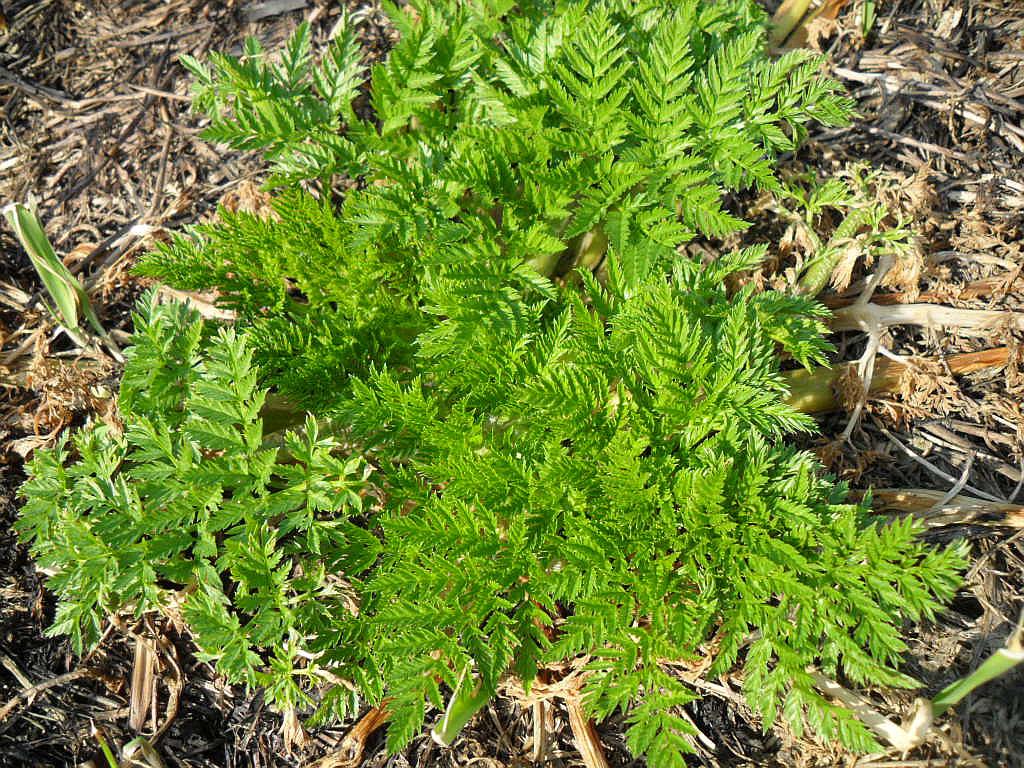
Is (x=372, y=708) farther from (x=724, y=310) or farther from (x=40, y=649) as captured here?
(x=724, y=310)

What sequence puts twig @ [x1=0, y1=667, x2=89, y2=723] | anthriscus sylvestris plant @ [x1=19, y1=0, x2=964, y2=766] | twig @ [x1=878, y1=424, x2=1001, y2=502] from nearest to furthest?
anthriscus sylvestris plant @ [x1=19, y1=0, x2=964, y2=766]
twig @ [x1=878, y1=424, x2=1001, y2=502]
twig @ [x1=0, y1=667, x2=89, y2=723]

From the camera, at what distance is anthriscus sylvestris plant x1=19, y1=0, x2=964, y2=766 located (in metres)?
2.20

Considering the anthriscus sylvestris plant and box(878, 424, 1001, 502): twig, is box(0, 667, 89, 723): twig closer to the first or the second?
the anthriscus sylvestris plant

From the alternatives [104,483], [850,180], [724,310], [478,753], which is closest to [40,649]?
[104,483]

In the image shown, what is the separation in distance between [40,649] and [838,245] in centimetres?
355

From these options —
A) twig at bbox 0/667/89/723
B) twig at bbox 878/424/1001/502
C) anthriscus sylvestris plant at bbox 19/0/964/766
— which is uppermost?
anthriscus sylvestris plant at bbox 19/0/964/766

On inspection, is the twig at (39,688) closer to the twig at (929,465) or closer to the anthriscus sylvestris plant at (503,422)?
the anthriscus sylvestris plant at (503,422)

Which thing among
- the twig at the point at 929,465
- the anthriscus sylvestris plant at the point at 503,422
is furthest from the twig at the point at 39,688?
the twig at the point at 929,465

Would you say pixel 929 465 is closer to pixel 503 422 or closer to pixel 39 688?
pixel 503 422

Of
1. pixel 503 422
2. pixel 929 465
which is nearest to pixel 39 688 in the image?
pixel 503 422

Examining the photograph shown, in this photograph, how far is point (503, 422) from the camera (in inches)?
111

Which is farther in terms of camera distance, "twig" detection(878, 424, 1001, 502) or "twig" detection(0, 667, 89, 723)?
"twig" detection(0, 667, 89, 723)

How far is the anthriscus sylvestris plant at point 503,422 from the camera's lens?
2203 mm

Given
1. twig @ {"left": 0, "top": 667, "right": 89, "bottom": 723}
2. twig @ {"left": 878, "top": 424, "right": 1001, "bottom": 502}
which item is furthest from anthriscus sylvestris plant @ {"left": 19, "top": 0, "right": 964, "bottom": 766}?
twig @ {"left": 0, "top": 667, "right": 89, "bottom": 723}
